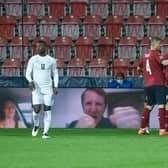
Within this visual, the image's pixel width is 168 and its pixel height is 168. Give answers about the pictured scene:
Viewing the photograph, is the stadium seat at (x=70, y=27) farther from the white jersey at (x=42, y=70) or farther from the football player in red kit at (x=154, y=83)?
the white jersey at (x=42, y=70)

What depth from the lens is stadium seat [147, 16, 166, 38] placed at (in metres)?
22.0

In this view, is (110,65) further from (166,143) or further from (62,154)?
(62,154)

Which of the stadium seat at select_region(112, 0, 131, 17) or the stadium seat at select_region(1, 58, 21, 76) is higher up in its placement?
the stadium seat at select_region(112, 0, 131, 17)

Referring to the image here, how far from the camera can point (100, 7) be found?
2278 cm

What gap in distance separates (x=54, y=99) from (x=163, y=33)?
580 centimetres

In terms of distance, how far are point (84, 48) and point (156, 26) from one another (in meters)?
2.37

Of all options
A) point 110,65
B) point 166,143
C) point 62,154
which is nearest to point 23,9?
point 110,65

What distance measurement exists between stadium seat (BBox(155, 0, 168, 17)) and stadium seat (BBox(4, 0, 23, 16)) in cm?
433

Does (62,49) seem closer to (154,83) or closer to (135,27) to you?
(135,27)

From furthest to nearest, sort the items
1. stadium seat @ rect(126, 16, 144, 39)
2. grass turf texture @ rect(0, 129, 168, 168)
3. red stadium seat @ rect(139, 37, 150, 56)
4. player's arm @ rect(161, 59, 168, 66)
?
stadium seat @ rect(126, 16, 144, 39) < red stadium seat @ rect(139, 37, 150, 56) < player's arm @ rect(161, 59, 168, 66) < grass turf texture @ rect(0, 129, 168, 168)

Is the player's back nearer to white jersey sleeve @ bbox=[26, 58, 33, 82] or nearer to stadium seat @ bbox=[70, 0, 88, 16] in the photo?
white jersey sleeve @ bbox=[26, 58, 33, 82]

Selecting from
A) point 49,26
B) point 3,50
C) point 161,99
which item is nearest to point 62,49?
point 49,26

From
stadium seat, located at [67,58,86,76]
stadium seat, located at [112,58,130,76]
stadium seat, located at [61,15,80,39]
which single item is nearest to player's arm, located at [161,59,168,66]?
stadium seat, located at [112,58,130,76]

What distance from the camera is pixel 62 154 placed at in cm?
1038
